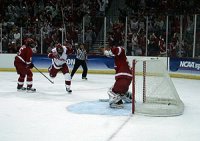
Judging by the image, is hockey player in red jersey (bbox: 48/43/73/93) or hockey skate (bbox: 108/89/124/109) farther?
hockey player in red jersey (bbox: 48/43/73/93)

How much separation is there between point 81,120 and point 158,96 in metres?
2.03

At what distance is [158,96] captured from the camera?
8.23 meters

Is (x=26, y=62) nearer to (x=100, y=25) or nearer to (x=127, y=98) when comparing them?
(x=127, y=98)

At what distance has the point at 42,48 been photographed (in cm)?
1606

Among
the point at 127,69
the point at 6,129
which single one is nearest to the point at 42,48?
the point at 127,69

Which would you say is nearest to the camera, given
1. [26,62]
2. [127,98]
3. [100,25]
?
[127,98]

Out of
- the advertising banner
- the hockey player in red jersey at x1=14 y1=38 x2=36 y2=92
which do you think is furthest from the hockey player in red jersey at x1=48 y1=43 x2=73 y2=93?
the advertising banner

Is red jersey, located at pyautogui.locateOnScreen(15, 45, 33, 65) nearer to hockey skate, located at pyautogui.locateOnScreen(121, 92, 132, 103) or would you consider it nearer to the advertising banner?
hockey skate, located at pyautogui.locateOnScreen(121, 92, 132, 103)

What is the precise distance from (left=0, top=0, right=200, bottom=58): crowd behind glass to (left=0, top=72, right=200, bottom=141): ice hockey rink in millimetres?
4375

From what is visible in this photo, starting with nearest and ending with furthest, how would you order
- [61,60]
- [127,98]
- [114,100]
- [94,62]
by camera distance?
[114,100] < [127,98] < [61,60] < [94,62]

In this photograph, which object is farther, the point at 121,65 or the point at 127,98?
the point at 127,98

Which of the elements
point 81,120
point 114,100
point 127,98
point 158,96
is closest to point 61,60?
point 127,98

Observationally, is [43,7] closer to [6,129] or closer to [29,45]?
[29,45]

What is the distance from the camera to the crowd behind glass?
47.2 ft
